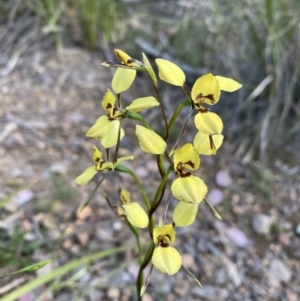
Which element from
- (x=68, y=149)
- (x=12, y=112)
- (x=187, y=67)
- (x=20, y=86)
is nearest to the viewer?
(x=68, y=149)

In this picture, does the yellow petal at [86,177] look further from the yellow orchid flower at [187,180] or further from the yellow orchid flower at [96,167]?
the yellow orchid flower at [187,180]

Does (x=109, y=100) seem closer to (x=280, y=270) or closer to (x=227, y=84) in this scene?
(x=227, y=84)

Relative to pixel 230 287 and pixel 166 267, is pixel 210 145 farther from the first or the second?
pixel 230 287

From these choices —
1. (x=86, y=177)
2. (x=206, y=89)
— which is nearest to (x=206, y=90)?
(x=206, y=89)

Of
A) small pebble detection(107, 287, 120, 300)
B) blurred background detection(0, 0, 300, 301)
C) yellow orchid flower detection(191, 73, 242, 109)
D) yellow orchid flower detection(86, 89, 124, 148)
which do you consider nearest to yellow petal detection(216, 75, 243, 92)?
yellow orchid flower detection(191, 73, 242, 109)

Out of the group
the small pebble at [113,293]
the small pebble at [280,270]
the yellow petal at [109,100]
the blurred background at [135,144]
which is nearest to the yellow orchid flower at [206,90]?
the yellow petal at [109,100]

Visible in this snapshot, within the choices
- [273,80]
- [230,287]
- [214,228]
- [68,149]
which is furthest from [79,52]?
[230,287]
